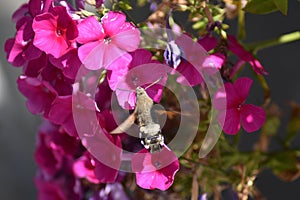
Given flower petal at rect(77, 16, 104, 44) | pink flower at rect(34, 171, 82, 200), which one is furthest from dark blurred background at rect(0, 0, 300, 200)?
flower petal at rect(77, 16, 104, 44)

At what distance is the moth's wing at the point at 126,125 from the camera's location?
603mm

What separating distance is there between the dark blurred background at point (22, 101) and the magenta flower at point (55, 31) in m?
0.60

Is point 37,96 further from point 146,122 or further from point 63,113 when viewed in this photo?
point 146,122

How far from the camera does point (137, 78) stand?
24.1 inches

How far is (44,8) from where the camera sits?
2.07ft

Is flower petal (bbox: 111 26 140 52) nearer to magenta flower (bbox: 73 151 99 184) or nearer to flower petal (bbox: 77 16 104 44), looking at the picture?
flower petal (bbox: 77 16 104 44)

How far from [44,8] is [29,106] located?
0.14 meters

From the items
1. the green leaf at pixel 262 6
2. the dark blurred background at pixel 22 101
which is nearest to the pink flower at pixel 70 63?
the green leaf at pixel 262 6

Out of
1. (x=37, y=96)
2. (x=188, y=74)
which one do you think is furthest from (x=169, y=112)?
(x=37, y=96)

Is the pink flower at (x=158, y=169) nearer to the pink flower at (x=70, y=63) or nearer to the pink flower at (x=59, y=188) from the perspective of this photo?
the pink flower at (x=70, y=63)

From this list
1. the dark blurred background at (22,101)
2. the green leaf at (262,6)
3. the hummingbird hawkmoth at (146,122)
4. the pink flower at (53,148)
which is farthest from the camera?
the dark blurred background at (22,101)

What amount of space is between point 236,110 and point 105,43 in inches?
6.6

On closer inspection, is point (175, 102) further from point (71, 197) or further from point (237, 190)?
point (71, 197)

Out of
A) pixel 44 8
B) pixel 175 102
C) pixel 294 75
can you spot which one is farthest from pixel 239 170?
pixel 294 75
